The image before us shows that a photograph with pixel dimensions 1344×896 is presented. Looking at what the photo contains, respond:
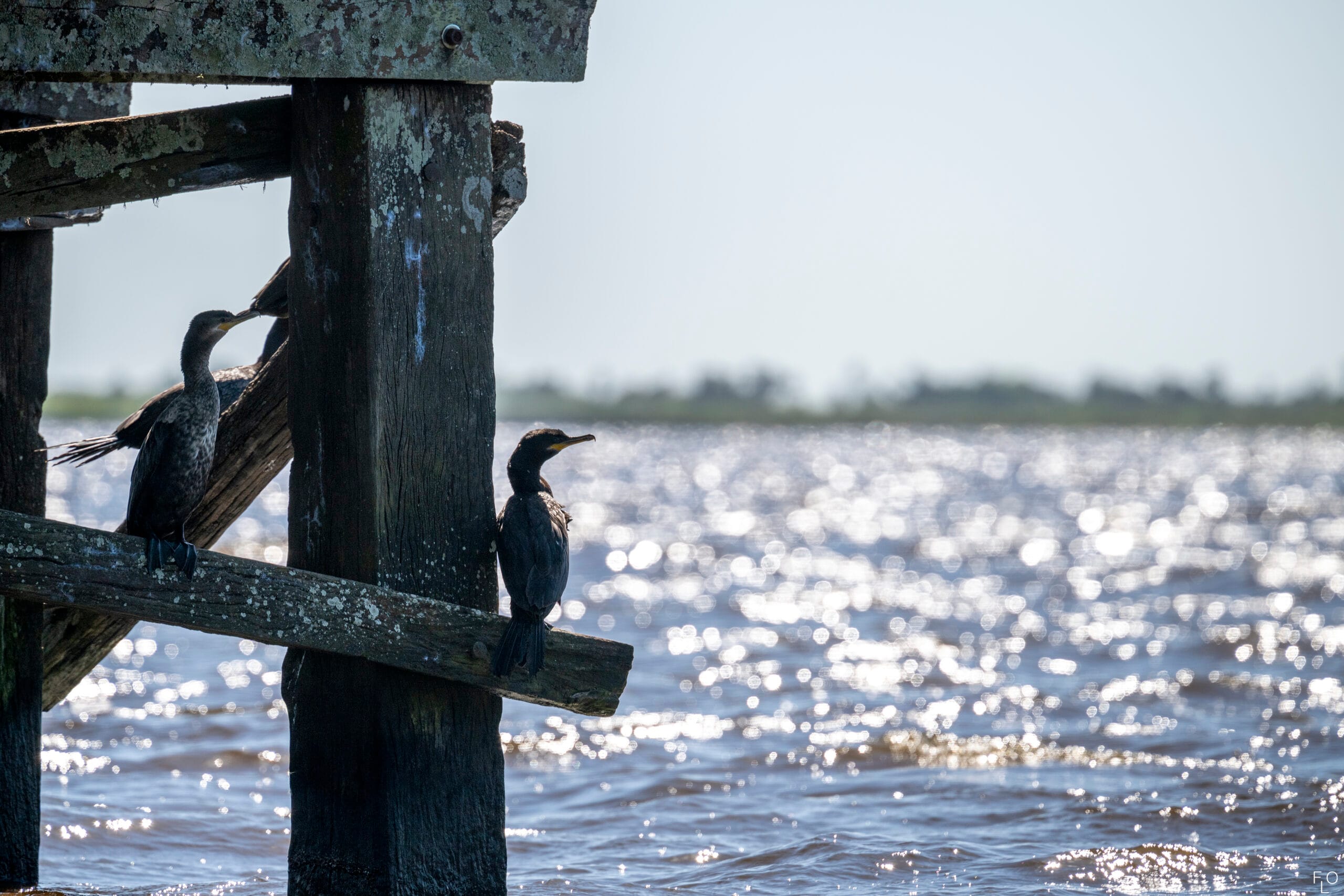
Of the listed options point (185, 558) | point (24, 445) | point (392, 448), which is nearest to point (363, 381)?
point (392, 448)

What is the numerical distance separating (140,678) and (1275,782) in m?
7.55

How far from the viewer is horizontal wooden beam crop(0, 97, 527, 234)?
11.0 feet

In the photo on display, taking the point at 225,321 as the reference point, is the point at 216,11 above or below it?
above

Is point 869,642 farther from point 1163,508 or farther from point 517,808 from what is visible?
point 1163,508

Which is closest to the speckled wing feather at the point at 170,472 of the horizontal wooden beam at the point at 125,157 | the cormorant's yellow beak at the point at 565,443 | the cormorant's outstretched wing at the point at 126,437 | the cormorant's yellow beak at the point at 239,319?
the cormorant's outstretched wing at the point at 126,437

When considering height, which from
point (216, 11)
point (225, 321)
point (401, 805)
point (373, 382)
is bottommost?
point (401, 805)

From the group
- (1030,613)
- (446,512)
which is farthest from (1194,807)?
(1030,613)

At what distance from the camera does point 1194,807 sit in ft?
22.4

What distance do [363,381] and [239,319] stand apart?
763 mm

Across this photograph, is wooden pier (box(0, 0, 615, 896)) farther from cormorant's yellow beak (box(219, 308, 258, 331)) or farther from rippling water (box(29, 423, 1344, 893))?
rippling water (box(29, 423, 1344, 893))

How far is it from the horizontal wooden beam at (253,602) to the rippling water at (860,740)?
2120mm

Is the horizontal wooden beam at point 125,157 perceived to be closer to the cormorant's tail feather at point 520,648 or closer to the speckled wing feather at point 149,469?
the speckled wing feather at point 149,469

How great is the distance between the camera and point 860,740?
28.3 ft

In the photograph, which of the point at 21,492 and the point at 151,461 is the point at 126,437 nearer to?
the point at 151,461
